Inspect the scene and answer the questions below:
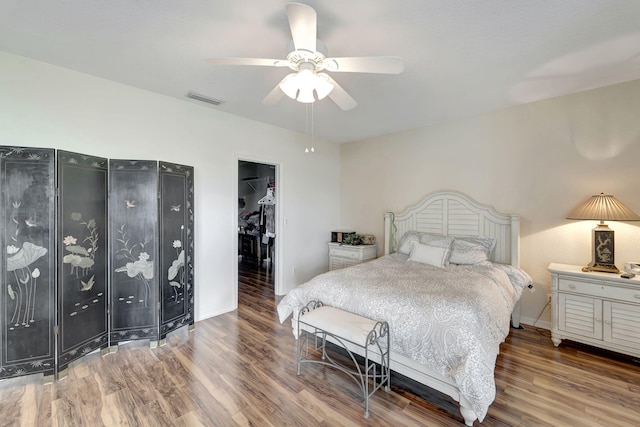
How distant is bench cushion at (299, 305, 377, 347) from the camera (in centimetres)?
192

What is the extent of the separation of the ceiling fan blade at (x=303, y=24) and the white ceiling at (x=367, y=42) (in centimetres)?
30

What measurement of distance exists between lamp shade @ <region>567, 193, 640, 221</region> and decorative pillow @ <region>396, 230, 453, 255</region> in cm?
127

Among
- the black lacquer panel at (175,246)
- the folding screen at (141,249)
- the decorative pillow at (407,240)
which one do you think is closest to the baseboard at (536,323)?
the decorative pillow at (407,240)

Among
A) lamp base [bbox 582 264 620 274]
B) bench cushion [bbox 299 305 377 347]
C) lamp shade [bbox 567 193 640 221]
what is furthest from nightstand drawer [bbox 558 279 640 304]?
bench cushion [bbox 299 305 377 347]

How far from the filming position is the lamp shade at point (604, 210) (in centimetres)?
252

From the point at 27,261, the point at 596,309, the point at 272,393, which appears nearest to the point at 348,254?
the point at 272,393

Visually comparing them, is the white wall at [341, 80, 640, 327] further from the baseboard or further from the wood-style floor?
the wood-style floor

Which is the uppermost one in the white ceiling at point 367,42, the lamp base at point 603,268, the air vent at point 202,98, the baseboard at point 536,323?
the air vent at point 202,98

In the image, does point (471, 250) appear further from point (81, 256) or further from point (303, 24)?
point (81, 256)

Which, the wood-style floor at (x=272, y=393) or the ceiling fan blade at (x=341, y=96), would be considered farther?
the ceiling fan blade at (x=341, y=96)

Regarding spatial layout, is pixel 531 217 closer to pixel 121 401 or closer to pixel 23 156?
pixel 121 401

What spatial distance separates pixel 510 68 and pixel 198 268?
3.90 metres

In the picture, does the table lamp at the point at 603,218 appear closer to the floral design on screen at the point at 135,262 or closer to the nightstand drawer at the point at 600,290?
the nightstand drawer at the point at 600,290

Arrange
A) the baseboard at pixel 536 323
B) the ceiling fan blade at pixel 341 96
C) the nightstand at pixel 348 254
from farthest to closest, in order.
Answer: the nightstand at pixel 348 254
the baseboard at pixel 536 323
the ceiling fan blade at pixel 341 96
